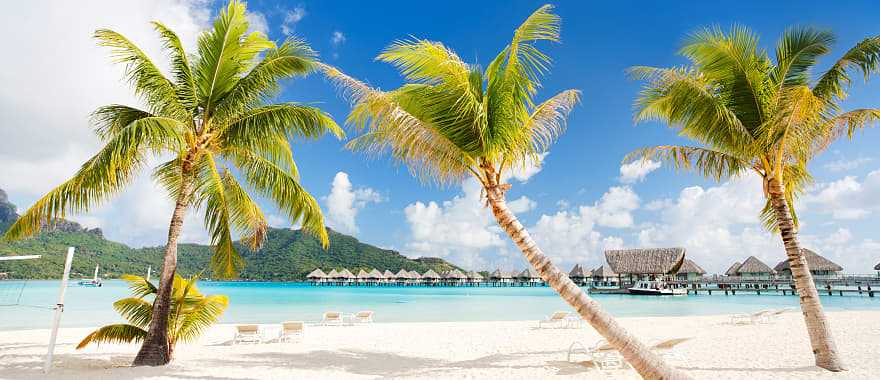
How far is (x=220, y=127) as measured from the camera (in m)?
7.27

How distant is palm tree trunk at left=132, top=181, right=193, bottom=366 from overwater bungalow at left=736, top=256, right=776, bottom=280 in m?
45.3

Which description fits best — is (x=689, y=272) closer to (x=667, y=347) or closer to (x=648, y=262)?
(x=648, y=262)

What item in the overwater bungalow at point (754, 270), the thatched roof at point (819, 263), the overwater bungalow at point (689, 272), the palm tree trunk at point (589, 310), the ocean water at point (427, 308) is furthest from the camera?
the overwater bungalow at point (689, 272)

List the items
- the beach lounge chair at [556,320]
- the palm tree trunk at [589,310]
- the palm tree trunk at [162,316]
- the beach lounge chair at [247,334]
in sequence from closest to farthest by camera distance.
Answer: the palm tree trunk at [589,310]
the palm tree trunk at [162,316]
the beach lounge chair at [247,334]
the beach lounge chair at [556,320]

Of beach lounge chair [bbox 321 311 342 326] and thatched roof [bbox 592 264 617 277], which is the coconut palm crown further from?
thatched roof [bbox 592 264 617 277]

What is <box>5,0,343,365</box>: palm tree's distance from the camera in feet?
22.3

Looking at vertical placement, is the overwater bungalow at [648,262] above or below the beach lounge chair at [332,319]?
above

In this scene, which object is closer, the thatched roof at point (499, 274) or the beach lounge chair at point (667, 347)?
the beach lounge chair at point (667, 347)

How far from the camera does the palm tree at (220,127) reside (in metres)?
6.80

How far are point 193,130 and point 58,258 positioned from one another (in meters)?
67.5

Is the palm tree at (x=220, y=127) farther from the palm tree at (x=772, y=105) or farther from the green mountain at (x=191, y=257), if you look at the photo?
the green mountain at (x=191, y=257)

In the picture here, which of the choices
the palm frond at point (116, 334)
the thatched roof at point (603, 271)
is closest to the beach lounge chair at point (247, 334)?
the palm frond at point (116, 334)

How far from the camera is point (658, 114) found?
7691 mm

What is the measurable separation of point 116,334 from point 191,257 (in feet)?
258
